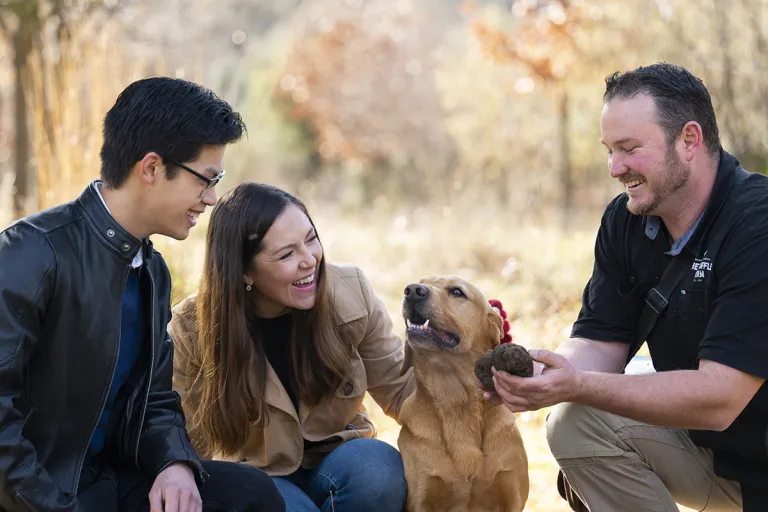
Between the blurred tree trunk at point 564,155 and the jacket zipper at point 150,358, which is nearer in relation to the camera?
the jacket zipper at point 150,358

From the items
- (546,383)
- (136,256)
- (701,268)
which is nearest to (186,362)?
(136,256)

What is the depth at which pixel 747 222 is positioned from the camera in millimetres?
2770

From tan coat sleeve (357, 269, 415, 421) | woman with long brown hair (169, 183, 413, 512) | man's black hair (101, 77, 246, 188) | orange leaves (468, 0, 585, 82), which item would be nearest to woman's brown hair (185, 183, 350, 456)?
woman with long brown hair (169, 183, 413, 512)

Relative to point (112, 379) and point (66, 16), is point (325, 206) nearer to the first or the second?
point (66, 16)

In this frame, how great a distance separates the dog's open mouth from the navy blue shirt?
1082 mm

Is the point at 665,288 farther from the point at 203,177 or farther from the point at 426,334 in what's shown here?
the point at 203,177

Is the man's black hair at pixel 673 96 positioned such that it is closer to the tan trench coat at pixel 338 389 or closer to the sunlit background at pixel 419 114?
the tan trench coat at pixel 338 389

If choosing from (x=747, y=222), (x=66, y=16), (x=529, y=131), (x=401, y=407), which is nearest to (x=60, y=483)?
(x=401, y=407)

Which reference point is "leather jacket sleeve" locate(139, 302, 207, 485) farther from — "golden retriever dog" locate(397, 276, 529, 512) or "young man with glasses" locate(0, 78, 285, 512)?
"golden retriever dog" locate(397, 276, 529, 512)

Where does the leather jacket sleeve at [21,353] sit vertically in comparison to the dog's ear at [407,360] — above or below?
above

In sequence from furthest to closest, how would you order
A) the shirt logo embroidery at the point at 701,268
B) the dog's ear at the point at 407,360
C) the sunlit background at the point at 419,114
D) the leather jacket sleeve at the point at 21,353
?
the sunlit background at the point at 419,114 < the dog's ear at the point at 407,360 < the shirt logo embroidery at the point at 701,268 < the leather jacket sleeve at the point at 21,353

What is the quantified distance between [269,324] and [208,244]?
41cm

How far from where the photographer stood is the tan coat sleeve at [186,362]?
3.27 metres

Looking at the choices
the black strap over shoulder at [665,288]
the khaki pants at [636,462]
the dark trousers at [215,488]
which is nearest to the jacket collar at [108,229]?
the dark trousers at [215,488]
